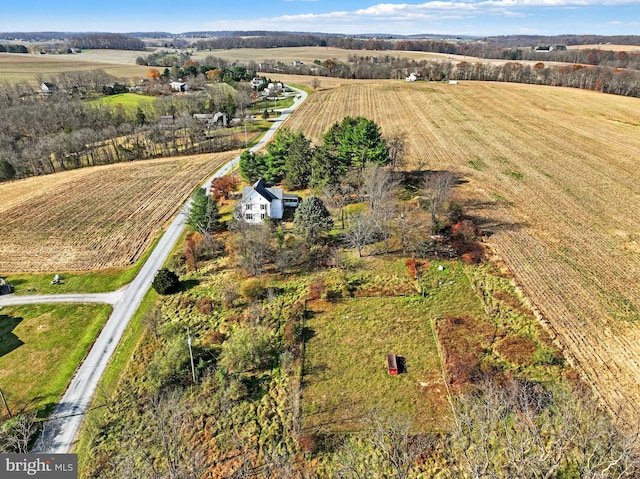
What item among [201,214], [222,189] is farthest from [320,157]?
[201,214]

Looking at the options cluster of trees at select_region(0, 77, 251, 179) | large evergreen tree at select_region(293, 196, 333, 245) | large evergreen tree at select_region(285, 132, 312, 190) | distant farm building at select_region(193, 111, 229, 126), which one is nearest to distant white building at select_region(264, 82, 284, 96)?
cluster of trees at select_region(0, 77, 251, 179)

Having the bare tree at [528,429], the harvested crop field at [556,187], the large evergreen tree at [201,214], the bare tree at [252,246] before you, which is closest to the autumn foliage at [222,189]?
the large evergreen tree at [201,214]

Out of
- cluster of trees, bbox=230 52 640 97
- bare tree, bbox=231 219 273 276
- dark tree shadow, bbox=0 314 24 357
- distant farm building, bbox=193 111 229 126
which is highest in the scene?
cluster of trees, bbox=230 52 640 97

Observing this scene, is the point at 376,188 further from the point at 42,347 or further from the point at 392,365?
the point at 42,347

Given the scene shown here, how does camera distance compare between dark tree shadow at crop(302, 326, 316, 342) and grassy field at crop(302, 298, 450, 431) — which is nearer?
grassy field at crop(302, 298, 450, 431)

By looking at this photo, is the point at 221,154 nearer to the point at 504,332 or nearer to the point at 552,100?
the point at 504,332

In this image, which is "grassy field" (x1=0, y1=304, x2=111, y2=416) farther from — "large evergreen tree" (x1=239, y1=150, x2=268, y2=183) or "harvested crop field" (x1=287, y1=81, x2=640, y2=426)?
"harvested crop field" (x1=287, y1=81, x2=640, y2=426)
